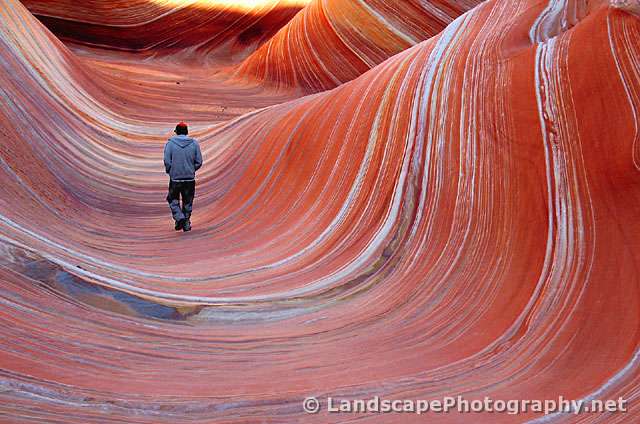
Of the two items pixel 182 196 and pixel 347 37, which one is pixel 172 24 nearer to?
pixel 347 37

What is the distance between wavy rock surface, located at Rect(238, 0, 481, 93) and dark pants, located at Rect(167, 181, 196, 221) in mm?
6489

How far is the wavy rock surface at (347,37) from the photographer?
12.4 m

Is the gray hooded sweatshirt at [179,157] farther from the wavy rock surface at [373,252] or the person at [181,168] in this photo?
the wavy rock surface at [373,252]

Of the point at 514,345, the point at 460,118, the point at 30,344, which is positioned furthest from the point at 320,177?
the point at 30,344

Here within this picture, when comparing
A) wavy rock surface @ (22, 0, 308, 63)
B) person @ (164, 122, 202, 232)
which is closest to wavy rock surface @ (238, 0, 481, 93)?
wavy rock surface @ (22, 0, 308, 63)

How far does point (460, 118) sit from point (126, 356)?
298cm

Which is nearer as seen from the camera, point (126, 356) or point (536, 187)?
point (126, 356)

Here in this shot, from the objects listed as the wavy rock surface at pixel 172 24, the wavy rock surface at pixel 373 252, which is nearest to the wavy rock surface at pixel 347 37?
the wavy rock surface at pixel 172 24

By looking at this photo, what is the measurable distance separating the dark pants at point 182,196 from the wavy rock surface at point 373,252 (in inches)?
8.4

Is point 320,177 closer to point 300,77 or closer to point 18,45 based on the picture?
point 18,45

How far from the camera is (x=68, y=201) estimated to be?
6.58 metres

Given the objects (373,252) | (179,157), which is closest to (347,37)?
(179,157)

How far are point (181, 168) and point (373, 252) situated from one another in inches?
83.9

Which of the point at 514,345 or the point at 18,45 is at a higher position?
the point at 18,45
